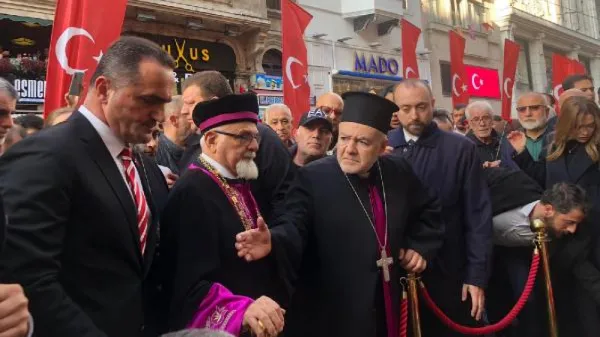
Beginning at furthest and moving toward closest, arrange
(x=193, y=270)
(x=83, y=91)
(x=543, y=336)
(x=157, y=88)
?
1. (x=83, y=91)
2. (x=543, y=336)
3. (x=193, y=270)
4. (x=157, y=88)

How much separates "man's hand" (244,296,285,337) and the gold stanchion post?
1261 mm

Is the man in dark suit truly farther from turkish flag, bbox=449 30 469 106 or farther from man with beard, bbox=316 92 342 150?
turkish flag, bbox=449 30 469 106

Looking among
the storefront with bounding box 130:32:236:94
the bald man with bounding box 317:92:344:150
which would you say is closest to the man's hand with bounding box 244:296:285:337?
the bald man with bounding box 317:92:344:150

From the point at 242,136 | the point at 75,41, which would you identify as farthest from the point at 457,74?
the point at 242,136

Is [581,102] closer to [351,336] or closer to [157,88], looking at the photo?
[351,336]

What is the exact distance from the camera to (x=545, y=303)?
4.00 meters

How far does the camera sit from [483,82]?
2325cm

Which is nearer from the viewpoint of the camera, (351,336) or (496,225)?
(351,336)

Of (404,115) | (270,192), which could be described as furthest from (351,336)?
(404,115)

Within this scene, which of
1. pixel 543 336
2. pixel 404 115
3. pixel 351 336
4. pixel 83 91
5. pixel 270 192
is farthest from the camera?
pixel 83 91

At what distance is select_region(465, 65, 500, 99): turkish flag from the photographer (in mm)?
22438

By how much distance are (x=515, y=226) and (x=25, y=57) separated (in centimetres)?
1018

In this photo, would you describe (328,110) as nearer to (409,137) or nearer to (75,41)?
(409,137)

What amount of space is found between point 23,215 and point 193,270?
74cm
